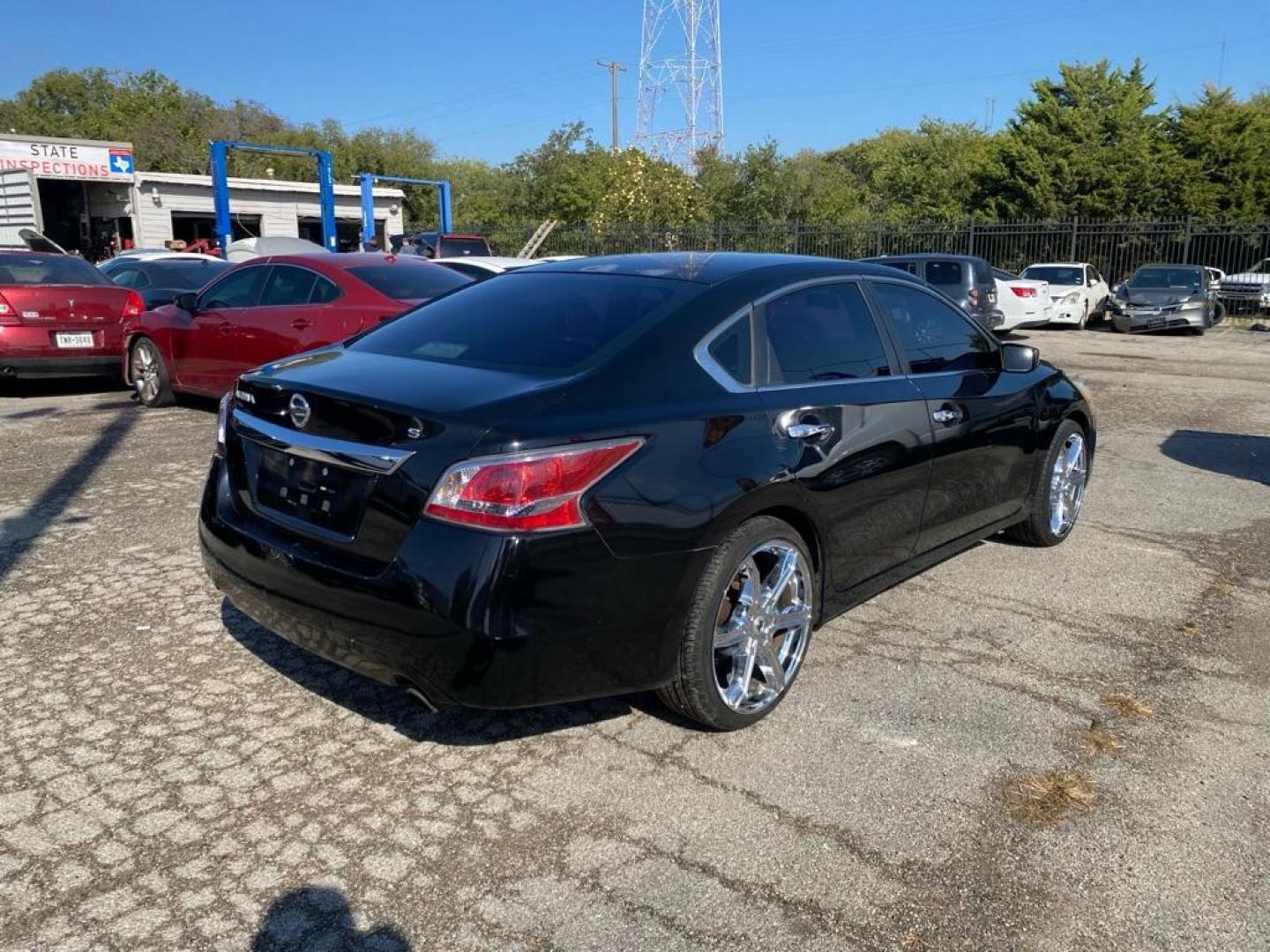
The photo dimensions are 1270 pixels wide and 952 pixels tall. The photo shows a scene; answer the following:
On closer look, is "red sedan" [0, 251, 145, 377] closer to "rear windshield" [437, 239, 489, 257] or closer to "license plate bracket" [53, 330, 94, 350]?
"license plate bracket" [53, 330, 94, 350]

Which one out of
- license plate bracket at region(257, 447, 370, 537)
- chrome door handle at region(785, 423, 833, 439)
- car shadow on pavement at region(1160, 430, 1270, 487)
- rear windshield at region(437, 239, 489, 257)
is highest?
rear windshield at region(437, 239, 489, 257)

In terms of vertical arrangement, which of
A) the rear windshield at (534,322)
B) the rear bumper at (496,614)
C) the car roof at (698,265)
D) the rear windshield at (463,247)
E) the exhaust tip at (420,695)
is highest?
the rear windshield at (463,247)

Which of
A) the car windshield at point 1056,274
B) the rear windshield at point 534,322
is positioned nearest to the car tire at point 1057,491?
the rear windshield at point 534,322

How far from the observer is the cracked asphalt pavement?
2578mm

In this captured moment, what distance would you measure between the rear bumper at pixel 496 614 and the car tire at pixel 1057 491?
9.42 ft

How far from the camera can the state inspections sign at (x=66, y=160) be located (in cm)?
3092

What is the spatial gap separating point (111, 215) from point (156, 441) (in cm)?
3265

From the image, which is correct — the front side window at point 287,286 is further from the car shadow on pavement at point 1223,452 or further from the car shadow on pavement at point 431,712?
the car shadow on pavement at point 1223,452

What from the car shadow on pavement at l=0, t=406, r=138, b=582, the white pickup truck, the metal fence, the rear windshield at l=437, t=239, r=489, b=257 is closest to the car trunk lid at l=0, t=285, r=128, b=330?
the car shadow on pavement at l=0, t=406, r=138, b=582

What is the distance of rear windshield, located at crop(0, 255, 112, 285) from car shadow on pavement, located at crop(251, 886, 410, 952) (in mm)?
9510

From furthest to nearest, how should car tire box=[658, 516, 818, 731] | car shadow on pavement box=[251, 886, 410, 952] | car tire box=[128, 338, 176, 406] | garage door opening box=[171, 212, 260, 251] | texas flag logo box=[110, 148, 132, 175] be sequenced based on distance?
garage door opening box=[171, 212, 260, 251]
texas flag logo box=[110, 148, 132, 175]
car tire box=[128, 338, 176, 406]
car tire box=[658, 516, 818, 731]
car shadow on pavement box=[251, 886, 410, 952]

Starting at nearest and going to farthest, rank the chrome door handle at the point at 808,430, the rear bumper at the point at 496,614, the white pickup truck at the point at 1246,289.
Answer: the rear bumper at the point at 496,614, the chrome door handle at the point at 808,430, the white pickup truck at the point at 1246,289

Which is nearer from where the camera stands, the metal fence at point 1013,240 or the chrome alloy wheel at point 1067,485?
the chrome alloy wheel at point 1067,485

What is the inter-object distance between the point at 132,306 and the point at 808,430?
355 inches
